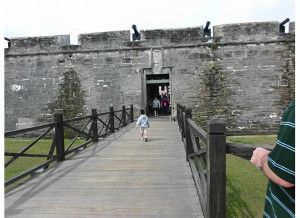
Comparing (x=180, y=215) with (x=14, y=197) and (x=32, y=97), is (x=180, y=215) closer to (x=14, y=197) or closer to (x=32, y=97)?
(x=14, y=197)

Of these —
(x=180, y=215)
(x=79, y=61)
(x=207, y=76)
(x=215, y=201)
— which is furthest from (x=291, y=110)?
(x=79, y=61)

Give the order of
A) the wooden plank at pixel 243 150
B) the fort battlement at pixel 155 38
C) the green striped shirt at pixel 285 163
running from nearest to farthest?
the green striped shirt at pixel 285 163
the wooden plank at pixel 243 150
the fort battlement at pixel 155 38

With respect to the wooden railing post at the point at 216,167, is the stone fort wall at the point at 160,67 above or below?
above

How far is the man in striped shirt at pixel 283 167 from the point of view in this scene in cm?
151

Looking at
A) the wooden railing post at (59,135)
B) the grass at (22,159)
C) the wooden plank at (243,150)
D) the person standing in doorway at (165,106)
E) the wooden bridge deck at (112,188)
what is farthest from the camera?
the person standing in doorway at (165,106)

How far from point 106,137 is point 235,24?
7.40m

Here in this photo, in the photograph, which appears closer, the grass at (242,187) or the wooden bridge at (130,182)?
the wooden bridge at (130,182)

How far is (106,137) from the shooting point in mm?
9914

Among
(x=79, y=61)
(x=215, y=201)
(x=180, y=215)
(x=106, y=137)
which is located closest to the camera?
(x=215, y=201)

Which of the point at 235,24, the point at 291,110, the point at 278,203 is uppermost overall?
the point at 235,24

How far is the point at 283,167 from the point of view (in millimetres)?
1544

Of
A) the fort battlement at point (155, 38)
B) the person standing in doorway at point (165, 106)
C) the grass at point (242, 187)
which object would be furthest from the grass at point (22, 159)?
the person standing in doorway at point (165, 106)

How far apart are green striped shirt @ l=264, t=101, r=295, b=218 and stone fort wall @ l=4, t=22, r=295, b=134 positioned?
12.7m

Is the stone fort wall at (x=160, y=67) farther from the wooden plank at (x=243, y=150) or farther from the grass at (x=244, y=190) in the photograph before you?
the wooden plank at (x=243, y=150)
